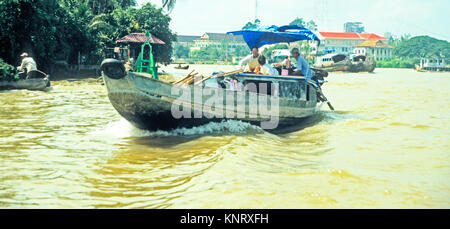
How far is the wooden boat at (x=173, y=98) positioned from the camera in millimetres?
7270

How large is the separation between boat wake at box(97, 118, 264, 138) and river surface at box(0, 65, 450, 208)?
22 millimetres

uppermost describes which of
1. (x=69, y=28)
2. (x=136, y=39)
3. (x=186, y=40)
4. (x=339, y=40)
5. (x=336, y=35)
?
(x=186, y=40)

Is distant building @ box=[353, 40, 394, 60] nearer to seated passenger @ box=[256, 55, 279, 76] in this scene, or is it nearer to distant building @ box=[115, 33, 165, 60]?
distant building @ box=[115, 33, 165, 60]

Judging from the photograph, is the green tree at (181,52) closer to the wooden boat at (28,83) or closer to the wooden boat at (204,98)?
the wooden boat at (28,83)

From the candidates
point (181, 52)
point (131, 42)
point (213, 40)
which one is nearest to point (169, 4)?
point (131, 42)

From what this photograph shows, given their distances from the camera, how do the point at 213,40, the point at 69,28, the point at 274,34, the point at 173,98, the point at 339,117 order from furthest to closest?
1. the point at 213,40
2. the point at 69,28
3. the point at 339,117
4. the point at 274,34
5. the point at 173,98

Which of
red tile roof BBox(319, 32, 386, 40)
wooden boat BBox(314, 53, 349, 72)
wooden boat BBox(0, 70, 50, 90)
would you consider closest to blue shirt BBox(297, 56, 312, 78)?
wooden boat BBox(0, 70, 50, 90)

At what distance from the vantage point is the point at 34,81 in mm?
15578

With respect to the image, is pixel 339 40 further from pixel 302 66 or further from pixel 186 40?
pixel 302 66

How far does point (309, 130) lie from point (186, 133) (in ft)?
10.2

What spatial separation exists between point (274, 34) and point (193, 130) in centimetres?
437

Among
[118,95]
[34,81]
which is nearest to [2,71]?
[34,81]

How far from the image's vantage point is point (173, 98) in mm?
7586
